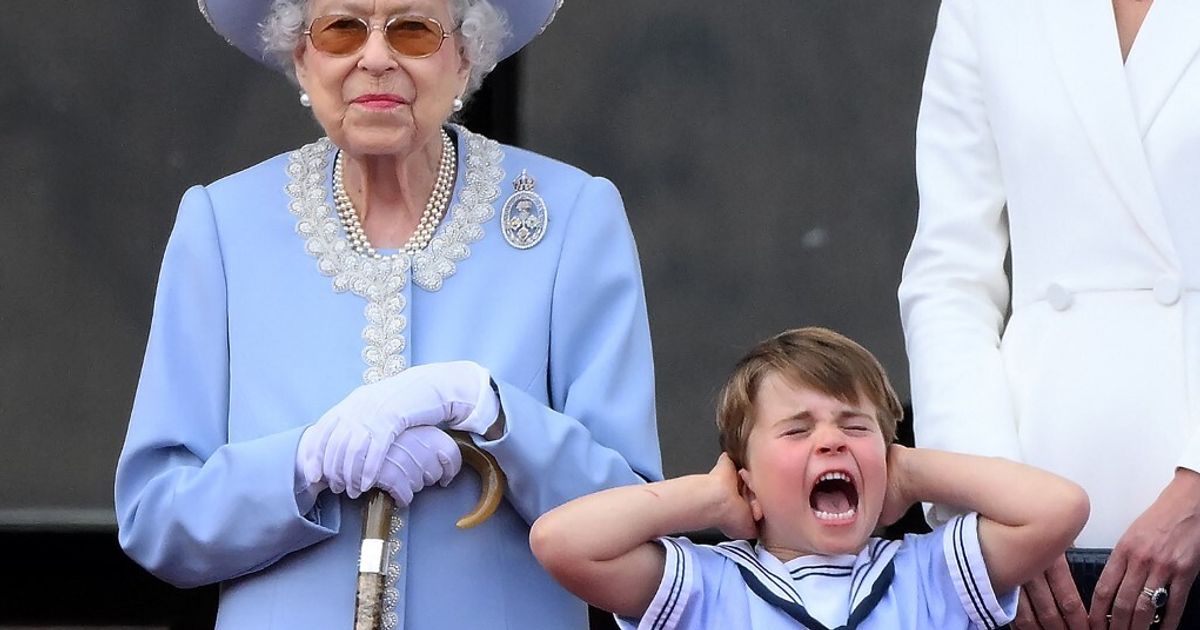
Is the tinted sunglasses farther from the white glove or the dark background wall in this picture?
the dark background wall

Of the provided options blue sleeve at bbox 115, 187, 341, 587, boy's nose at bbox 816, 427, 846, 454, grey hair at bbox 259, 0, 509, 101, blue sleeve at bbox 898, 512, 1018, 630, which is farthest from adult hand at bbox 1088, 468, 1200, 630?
grey hair at bbox 259, 0, 509, 101

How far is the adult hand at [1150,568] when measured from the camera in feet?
9.62

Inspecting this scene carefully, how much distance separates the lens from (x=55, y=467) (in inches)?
186

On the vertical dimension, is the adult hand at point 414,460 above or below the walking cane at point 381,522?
above

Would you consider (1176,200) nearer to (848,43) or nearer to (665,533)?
(665,533)

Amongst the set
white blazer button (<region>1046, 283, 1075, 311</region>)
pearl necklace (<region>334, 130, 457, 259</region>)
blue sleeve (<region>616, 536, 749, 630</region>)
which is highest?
pearl necklace (<region>334, 130, 457, 259</region>)

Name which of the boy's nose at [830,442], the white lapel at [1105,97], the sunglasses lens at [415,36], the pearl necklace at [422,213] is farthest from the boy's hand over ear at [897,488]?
the sunglasses lens at [415,36]

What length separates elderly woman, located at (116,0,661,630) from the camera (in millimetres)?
2979

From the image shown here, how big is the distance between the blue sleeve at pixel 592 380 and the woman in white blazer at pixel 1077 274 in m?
0.43

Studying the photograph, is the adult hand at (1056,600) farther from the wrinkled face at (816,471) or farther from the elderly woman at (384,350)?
the elderly woman at (384,350)

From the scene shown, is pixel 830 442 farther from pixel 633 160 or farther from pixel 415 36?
pixel 633 160

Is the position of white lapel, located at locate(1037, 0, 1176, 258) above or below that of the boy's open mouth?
above

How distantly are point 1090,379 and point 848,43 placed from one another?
1.78 meters

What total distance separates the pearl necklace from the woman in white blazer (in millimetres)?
717
